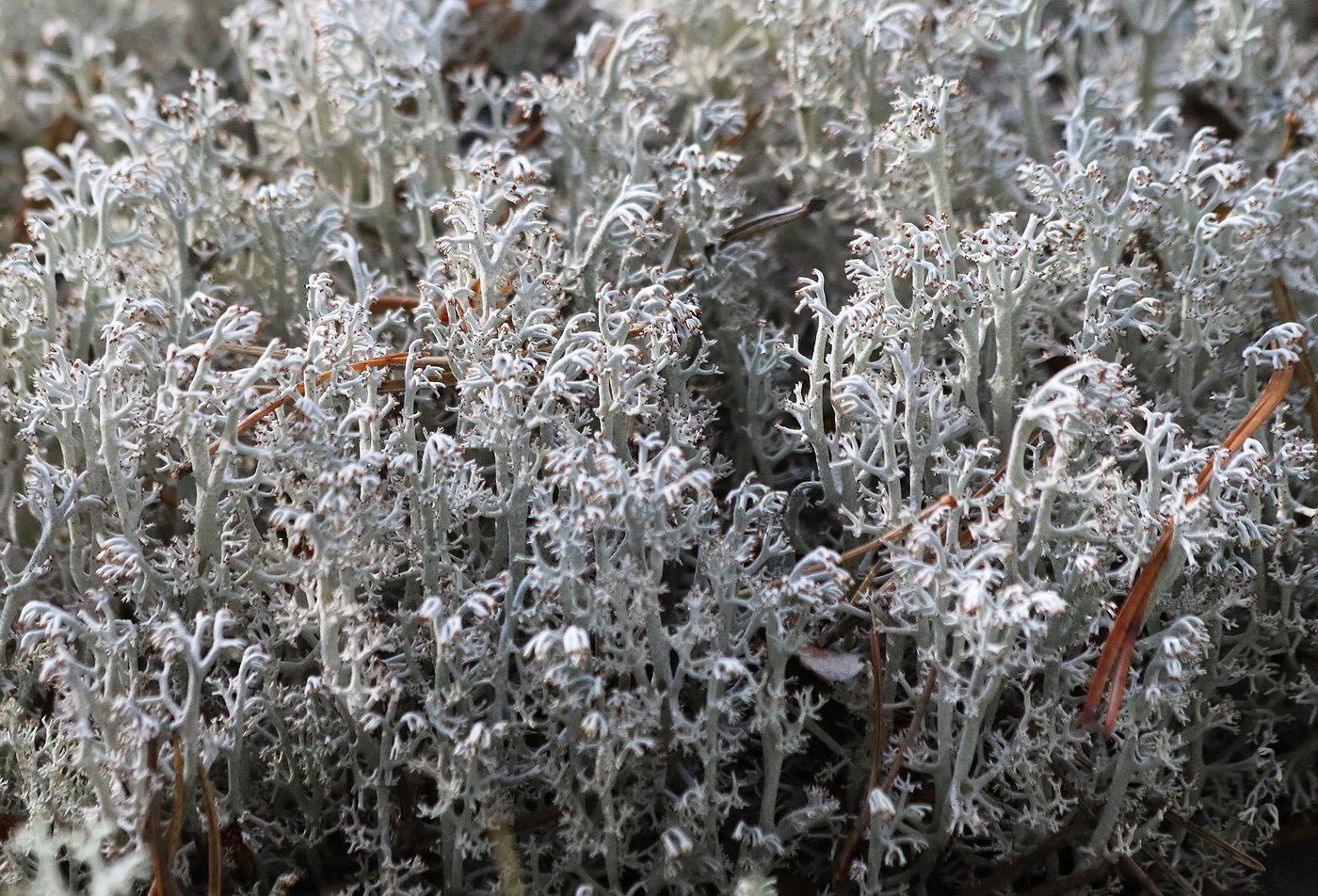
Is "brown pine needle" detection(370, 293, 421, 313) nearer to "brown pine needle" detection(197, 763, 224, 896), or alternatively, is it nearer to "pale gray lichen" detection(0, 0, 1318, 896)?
"pale gray lichen" detection(0, 0, 1318, 896)

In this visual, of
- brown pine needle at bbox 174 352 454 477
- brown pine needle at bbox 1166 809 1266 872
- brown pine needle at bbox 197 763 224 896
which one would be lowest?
brown pine needle at bbox 1166 809 1266 872

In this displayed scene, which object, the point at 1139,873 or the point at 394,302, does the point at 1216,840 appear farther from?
the point at 394,302

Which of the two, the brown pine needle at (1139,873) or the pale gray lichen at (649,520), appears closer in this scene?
the pale gray lichen at (649,520)

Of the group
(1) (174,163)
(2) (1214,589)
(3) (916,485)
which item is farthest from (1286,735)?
(1) (174,163)

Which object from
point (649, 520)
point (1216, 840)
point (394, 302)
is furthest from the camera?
point (394, 302)

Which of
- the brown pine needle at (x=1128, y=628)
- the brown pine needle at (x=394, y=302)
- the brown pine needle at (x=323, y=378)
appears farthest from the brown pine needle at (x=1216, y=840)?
the brown pine needle at (x=394, y=302)

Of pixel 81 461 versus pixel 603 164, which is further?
pixel 603 164

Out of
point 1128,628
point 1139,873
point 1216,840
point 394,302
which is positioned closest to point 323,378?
point 394,302

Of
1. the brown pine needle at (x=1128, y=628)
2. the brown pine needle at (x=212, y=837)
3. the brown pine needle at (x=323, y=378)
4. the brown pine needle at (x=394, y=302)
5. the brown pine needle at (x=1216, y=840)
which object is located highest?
the brown pine needle at (x=394, y=302)

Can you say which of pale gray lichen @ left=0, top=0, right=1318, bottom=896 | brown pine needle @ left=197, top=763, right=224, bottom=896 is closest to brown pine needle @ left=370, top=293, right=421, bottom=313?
pale gray lichen @ left=0, top=0, right=1318, bottom=896

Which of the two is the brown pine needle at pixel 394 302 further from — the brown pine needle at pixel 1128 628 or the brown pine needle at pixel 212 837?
the brown pine needle at pixel 1128 628

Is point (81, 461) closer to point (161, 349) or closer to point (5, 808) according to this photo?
point (161, 349)
